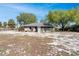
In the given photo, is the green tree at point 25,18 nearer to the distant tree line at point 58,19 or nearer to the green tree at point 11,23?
the distant tree line at point 58,19

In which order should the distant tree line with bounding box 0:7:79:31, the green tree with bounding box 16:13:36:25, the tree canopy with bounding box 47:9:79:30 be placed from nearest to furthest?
the green tree with bounding box 16:13:36:25
the distant tree line with bounding box 0:7:79:31
the tree canopy with bounding box 47:9:79:30

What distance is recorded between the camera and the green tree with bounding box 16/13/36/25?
5630 millimetres

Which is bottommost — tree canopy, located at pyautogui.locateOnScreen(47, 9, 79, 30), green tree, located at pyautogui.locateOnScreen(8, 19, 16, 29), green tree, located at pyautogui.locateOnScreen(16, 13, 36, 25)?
tree canopy, located at pyautogui.locateOnScreen(47, 9, 79, 30)

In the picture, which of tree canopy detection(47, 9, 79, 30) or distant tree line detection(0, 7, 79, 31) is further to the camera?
tree canopy detection(47, 9, 79, 30)

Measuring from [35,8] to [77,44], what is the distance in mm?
1615

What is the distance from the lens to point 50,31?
756 centimetres

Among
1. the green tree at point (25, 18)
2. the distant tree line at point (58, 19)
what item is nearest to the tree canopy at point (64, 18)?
the distant tree line at point (58, 19)

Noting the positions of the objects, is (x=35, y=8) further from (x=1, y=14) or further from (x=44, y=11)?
(x=1, y=14)

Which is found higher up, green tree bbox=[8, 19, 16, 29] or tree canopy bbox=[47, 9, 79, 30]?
green tree bbox=[8, 19, 16, 29]

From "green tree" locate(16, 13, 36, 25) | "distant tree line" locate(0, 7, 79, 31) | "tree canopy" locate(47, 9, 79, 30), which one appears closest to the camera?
"green tree" locate(16, 13, 36, 25)

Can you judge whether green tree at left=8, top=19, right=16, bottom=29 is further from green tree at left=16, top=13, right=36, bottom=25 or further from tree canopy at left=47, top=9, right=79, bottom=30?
tree canopy at left=47, top=9, right=79, bottom=30

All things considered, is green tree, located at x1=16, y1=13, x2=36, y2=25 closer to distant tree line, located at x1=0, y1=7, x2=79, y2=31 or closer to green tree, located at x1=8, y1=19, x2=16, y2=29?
distant tree line, located at x1=0, y1=7, x2=79, y2=31

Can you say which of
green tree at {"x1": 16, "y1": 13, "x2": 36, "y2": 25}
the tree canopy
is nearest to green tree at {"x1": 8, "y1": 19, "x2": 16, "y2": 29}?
green tree at {"x1": 16, "y1": 13, "x2": 36, "y2": 25}

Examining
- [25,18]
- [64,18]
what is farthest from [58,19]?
[25,18]
